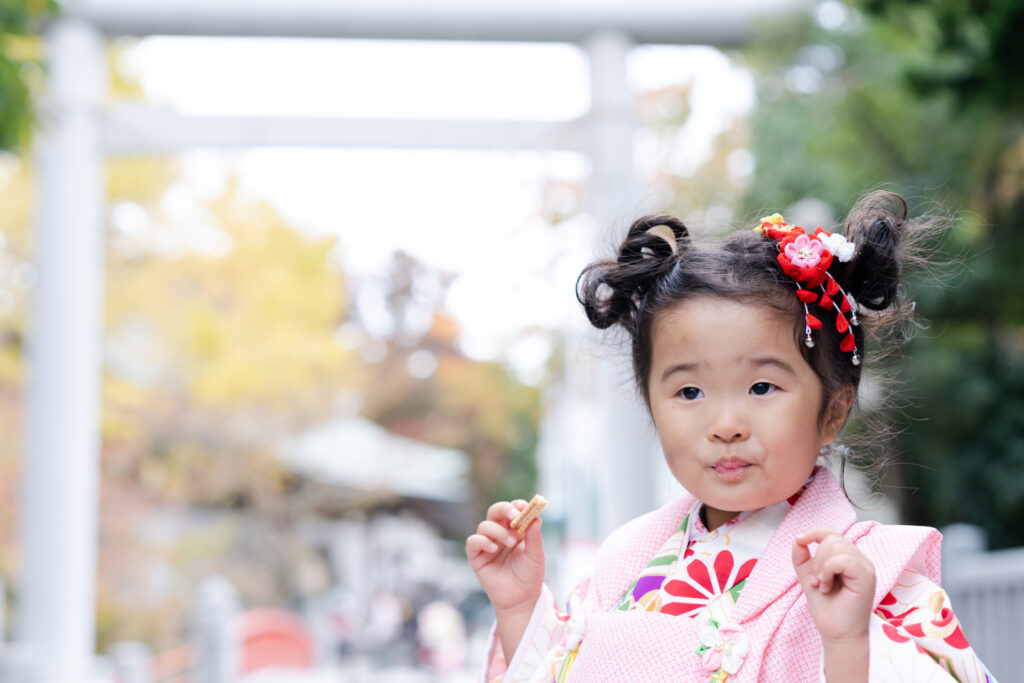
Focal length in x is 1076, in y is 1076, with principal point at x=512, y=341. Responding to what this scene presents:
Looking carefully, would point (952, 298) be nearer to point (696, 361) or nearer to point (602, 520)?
point (602, 520)

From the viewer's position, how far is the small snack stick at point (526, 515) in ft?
3.69

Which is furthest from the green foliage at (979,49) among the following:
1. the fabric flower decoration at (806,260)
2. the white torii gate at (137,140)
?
the fabric flower decoration at (806,260)

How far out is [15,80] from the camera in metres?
2.55

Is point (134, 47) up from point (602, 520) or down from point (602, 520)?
up

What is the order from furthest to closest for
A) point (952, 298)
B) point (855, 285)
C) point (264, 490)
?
point (264, 490)
point (952, 298)
point (855, 285)

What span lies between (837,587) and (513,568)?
15.6 inches

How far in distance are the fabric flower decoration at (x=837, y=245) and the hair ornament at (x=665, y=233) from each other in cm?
16

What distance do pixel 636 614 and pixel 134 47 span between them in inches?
289

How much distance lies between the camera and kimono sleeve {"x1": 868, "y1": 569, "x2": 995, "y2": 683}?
0.90 meters

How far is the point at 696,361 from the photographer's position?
1.04 m

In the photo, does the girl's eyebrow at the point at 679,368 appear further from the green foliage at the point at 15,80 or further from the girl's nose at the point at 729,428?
the green foliage at the point at 15,80

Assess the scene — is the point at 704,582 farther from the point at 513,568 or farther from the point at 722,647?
the point at 513,568

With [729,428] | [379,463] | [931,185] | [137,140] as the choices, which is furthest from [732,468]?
[379,463]

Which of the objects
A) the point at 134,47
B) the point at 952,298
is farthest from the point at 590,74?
the point at 134,47
